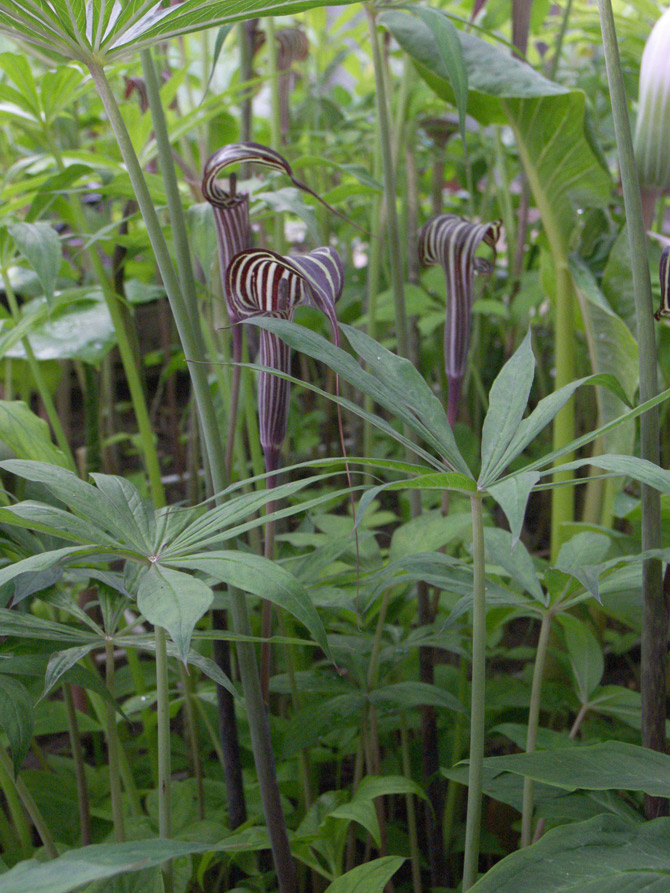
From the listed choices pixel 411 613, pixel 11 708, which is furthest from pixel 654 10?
pixel 11 708

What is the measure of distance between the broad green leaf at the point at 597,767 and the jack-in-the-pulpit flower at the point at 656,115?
1.12 ft

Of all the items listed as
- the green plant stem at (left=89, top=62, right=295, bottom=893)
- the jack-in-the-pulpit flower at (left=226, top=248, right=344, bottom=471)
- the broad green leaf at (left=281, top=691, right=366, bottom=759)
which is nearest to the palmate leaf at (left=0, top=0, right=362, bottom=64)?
the green plant stem at (left=89, top=62, right=295, bottom=893)

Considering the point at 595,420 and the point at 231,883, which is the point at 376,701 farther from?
the point at 595,420

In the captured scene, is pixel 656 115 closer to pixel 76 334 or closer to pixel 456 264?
pixel 456 264

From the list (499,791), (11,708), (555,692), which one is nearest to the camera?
(11,708)

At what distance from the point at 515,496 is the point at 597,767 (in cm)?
19

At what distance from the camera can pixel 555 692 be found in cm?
68

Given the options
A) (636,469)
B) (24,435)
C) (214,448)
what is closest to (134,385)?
(24,435)

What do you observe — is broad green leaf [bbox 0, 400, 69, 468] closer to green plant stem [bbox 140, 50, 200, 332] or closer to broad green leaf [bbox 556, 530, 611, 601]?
green plant stem [bbox 140, 50, 200, 332]

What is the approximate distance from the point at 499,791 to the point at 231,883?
0.96 feet

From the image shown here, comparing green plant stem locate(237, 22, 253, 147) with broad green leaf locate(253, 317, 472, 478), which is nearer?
broad green leaf locate(253, 317, 472, 478)

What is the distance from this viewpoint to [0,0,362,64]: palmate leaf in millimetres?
334

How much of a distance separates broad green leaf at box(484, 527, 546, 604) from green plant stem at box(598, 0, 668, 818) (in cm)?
6

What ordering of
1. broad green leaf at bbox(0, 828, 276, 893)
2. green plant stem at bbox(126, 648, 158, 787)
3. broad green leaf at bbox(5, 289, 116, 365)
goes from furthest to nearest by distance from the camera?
1. broad green leaf at bbox(5, 289, 116, 365)
2. green plant stem at bbox(126, 648, 158, 787)
3. broad green leaf at bbox(0, 828, 276, 893)
